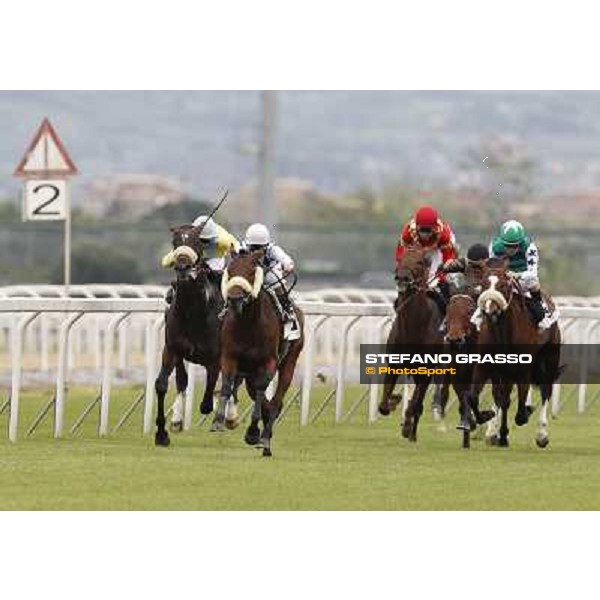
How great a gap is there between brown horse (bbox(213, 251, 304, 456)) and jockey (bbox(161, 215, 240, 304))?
997 mm

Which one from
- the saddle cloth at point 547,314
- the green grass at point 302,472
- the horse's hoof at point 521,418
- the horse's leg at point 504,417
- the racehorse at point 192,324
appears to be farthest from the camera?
the saddle cloth at point 547,314

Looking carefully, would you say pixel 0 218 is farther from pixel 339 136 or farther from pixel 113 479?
pixel 339 136

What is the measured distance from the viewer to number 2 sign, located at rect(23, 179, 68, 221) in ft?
74.7

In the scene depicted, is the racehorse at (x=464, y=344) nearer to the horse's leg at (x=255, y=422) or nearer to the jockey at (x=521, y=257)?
the jockey at (x=521, y=257)

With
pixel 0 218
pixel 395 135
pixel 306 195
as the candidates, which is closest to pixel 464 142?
pixel 395 135

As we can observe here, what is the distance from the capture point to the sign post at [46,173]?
74.4 ft

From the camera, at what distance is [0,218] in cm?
7462

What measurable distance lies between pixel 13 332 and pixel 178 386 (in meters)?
1.23

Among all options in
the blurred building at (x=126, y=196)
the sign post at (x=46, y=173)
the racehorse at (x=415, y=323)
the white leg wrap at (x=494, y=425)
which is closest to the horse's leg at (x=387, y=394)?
the racehorse at (x=415, y=323)

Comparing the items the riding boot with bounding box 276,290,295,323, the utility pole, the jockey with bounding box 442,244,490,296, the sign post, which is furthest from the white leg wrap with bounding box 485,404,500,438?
the utility pole

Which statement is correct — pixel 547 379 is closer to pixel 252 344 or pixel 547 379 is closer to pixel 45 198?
pixel 252 344

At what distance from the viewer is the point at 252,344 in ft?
54.4

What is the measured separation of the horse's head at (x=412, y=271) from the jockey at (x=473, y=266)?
27 centimetres

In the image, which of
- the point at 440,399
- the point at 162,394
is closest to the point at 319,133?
the point at 440,399
